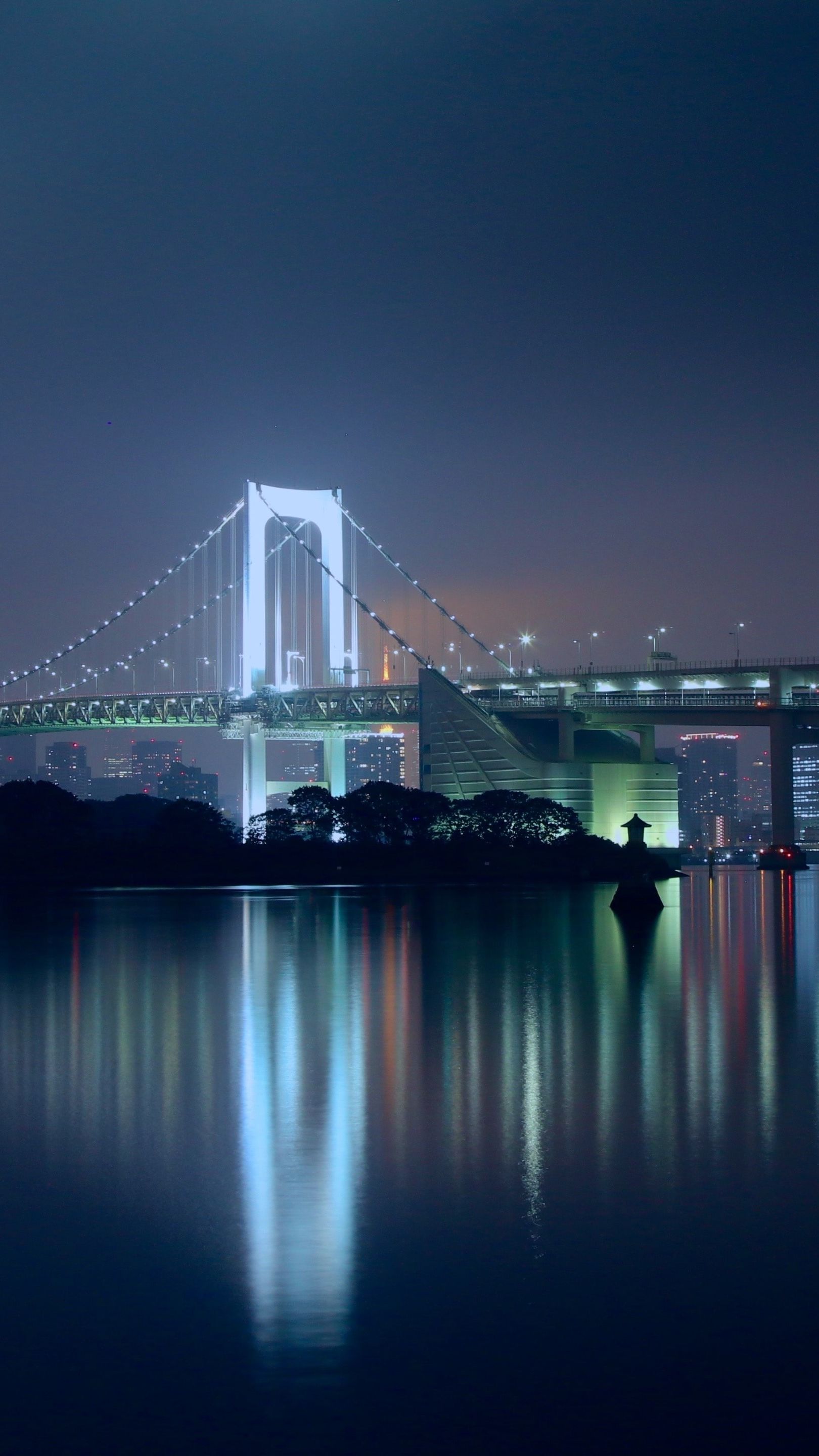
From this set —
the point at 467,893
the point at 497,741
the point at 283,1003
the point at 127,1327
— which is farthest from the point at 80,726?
the point at 127,1327

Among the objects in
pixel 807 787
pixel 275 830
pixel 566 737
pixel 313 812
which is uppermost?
pixel 566 737

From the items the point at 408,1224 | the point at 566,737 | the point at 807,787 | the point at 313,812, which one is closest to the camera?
the point at 408,1224

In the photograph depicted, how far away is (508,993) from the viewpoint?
43.1ft

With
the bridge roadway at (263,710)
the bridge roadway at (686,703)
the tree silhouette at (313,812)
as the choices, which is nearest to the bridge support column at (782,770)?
the bridge roadway at (686,703)

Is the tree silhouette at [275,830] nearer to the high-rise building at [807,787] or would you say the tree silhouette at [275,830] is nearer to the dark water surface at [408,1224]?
the dark water surface at [408,1224]

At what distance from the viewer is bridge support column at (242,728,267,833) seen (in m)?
53.9

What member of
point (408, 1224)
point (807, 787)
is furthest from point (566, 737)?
point (807, 787)

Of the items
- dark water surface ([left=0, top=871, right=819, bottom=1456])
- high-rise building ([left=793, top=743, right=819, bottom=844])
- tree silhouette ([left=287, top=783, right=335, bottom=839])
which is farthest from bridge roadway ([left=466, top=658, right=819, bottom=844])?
high-rise building ([left=793, top=743, right=819, bottom=844])

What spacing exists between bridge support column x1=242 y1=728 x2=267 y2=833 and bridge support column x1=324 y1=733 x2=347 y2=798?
2579 mm

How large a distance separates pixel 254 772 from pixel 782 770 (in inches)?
777

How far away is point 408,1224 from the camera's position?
529 centimetres

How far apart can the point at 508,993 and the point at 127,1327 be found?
30.1 ft

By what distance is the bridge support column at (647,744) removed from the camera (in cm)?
5088

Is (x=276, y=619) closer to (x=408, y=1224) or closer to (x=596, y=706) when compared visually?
(x=596, y=706)
